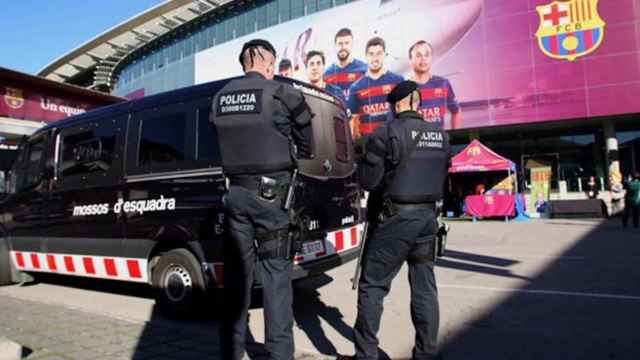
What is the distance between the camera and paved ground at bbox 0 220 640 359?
3.52 metres

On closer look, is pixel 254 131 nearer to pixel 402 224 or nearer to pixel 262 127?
pixel 262 127

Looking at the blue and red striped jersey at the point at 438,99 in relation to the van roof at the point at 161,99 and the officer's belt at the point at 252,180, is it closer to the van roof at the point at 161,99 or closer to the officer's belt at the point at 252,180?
the van roof at the point at 161,99

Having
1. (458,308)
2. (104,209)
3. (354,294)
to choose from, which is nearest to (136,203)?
(104,209)

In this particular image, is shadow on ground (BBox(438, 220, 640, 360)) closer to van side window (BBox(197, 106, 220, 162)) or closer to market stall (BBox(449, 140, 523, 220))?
van side window (BBox(197, 106, 220, 162))

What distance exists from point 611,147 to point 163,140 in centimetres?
2380

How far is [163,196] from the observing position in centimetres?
465

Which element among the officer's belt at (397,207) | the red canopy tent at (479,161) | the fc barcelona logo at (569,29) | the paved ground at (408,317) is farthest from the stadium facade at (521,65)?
the officer's belt at (397,207)

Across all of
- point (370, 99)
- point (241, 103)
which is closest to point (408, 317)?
point (241, 103)

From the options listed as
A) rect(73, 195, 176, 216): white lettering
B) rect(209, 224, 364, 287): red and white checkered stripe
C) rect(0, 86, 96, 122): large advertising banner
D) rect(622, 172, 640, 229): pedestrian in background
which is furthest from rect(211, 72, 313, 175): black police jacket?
rect(622, 172, 640, 229): pedestrian in background

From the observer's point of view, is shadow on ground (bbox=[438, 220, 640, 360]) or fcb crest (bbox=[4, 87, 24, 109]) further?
fcb crest (bbox=[4, 87, 24, 109])

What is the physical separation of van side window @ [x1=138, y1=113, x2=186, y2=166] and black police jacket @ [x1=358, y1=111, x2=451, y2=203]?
2.22 meters

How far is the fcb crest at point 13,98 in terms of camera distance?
9281 millimetres

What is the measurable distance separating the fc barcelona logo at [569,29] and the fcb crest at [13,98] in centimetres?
2138

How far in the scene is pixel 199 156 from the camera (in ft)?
14.4
